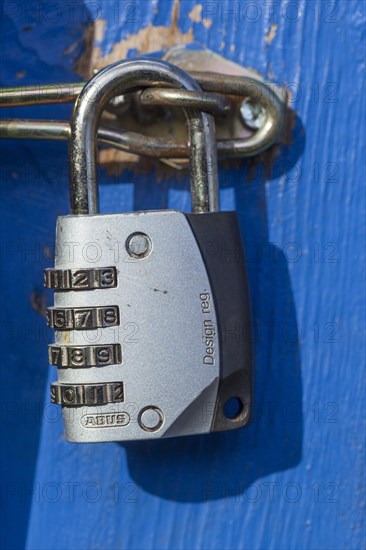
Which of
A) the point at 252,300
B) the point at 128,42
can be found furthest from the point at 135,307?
the point at 128,42

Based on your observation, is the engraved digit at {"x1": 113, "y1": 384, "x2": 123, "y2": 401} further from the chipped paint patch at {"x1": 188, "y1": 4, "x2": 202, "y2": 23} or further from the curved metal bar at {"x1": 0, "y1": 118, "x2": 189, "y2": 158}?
the chipped paint patch at {"x1": 188, "y1": 4, "x2": 202, "y2": 23}

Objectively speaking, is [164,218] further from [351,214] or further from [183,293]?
[351,214]

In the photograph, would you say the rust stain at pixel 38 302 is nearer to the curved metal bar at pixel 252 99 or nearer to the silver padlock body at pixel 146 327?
the silver padlock body at pixel 146 327

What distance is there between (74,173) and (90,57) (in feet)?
0.51

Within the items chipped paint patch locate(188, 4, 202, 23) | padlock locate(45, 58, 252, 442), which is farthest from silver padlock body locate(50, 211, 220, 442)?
chipped paint patch locate(188, 4, 202, 23)

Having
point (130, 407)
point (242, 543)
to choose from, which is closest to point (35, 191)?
point (130, 407)

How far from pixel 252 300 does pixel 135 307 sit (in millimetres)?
142

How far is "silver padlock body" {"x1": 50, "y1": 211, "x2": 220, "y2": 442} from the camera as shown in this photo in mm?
673

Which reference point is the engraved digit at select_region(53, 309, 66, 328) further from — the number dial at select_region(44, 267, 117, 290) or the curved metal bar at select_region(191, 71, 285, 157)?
the curved metal bar at select_region(191, 71, 285, 157)

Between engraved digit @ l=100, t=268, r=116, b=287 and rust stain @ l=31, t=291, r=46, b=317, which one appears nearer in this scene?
engraved digit @ l=100, t=268, r=116, b=287

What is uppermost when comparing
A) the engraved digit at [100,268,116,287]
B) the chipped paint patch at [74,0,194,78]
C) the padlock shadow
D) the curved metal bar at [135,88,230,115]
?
the chipped paint patch at [74,0,194,78]

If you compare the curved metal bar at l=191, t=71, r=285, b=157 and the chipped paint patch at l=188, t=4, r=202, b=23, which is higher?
the chipped paint patch at l=188, t=4, r=202, b=23

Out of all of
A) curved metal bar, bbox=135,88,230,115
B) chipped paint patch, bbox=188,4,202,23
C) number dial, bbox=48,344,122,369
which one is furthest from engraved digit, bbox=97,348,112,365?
chipped paint patch, bbox=188,4,202,23

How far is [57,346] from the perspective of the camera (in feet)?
2.23
